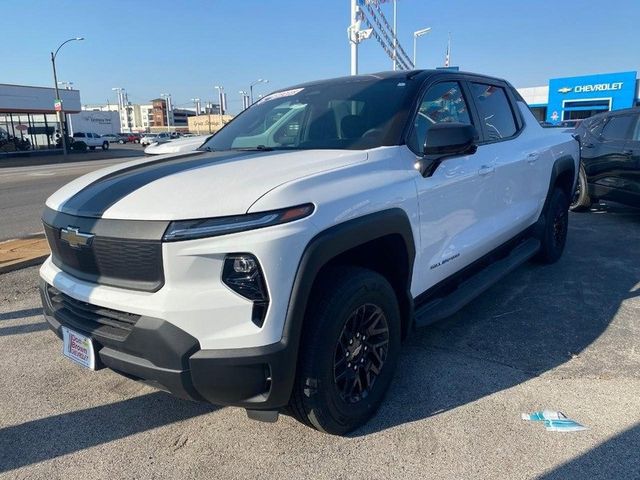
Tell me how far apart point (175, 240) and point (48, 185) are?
15.5m

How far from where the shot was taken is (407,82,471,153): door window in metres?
3.13

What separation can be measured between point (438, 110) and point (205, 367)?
2.30 metres

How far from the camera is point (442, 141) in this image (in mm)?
2842

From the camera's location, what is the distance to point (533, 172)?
179 inches

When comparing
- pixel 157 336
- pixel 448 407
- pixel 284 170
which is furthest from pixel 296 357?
pixel 448 407

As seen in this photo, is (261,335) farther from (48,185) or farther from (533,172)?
(48,185)

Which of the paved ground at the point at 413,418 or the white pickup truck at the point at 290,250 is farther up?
the white pickup truck at the point at 290,250

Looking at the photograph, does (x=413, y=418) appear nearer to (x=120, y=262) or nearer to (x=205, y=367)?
(x=205, y=367)

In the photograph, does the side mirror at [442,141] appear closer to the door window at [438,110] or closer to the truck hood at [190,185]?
the door window at [438,110]

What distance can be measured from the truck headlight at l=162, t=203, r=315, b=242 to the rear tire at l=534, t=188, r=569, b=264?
3.78 metres

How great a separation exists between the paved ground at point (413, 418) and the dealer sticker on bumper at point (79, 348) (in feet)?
1.53

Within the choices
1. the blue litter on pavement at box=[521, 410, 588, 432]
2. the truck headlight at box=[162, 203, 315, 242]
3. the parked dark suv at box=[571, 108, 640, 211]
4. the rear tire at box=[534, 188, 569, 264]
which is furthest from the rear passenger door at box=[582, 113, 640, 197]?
the truck headlight at box=[162, 203, 315, 242]

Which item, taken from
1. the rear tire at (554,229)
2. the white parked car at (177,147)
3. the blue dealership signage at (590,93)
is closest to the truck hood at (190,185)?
the white parked car at (177,147)

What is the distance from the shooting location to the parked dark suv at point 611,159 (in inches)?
278
